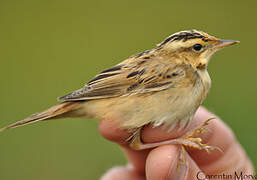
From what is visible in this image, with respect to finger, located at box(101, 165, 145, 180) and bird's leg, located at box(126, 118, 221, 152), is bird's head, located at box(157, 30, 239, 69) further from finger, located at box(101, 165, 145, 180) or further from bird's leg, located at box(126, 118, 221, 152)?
finger, located at box(101, 165, 145, 180)

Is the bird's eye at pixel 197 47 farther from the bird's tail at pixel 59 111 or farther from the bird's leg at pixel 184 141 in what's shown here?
the bird's tail at pixel 59 111

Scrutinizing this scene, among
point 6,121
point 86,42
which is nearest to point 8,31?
point 86,42

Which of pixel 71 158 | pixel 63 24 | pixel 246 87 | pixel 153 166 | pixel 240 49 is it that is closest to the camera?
pixel 153 166

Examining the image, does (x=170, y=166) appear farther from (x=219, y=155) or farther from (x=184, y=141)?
(x=219, y=155)

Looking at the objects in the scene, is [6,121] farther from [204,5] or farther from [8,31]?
[204,5]

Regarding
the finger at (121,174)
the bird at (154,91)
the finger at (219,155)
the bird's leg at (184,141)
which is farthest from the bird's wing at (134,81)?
the finger at (121,174)

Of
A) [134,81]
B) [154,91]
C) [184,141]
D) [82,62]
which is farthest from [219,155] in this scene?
[82,62]
